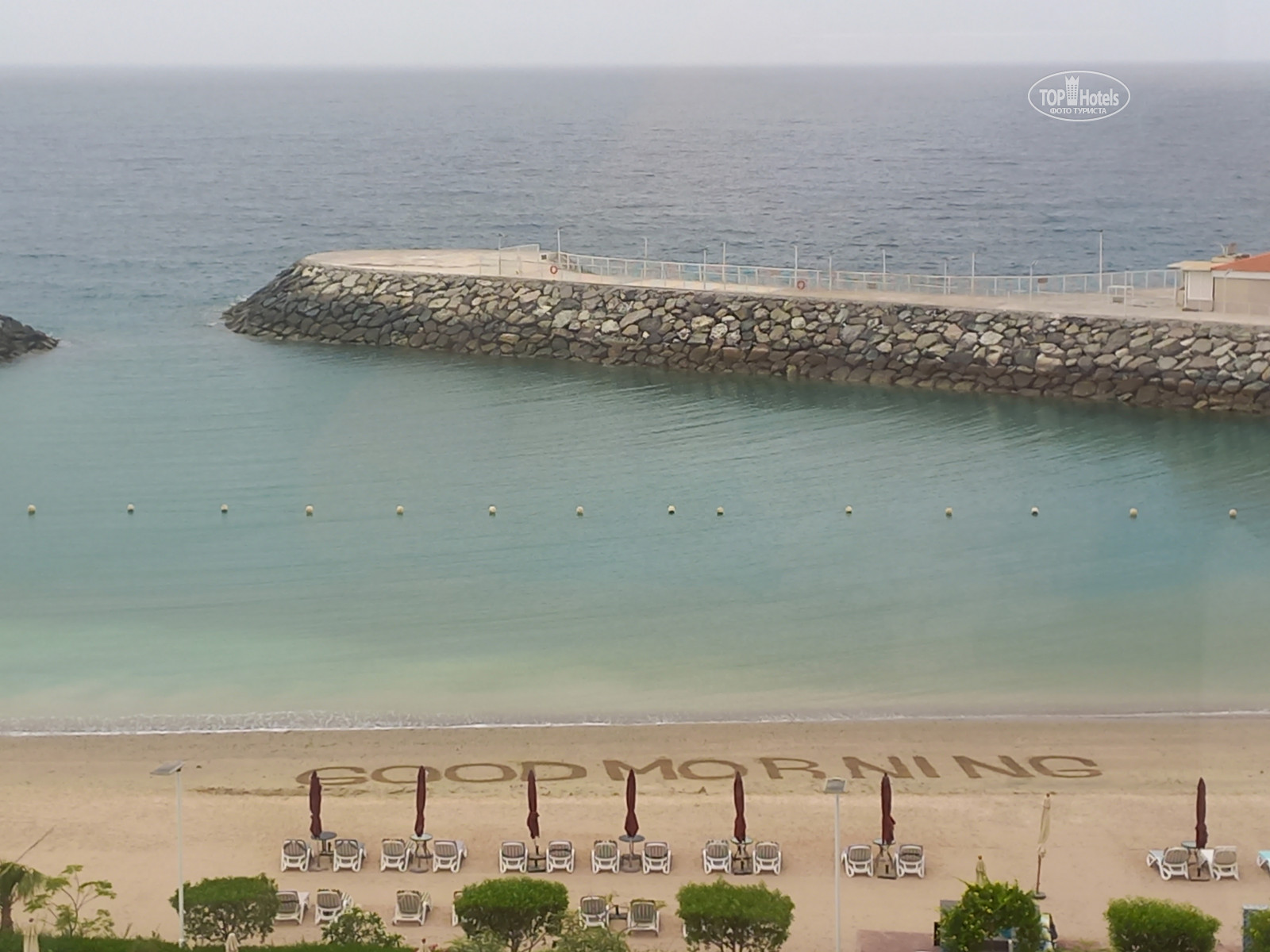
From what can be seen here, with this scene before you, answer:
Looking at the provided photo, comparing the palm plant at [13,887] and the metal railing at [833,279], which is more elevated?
the metal railing at [833,279]

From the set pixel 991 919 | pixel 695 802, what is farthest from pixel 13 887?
pixel 991 919

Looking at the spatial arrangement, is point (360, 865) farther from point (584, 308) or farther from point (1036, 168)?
point (1036, 168)

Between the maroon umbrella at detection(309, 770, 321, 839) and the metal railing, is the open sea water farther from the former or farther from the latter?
the maroon umbrella at detection(309, 770, 321, 839)

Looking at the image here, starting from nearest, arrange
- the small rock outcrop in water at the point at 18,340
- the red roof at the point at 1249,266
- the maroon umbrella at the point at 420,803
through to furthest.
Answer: the maroon umbrella at the point at 420,803
the red roof at the point at 1249,266
the small rock outcrop in water at the point at 18,340

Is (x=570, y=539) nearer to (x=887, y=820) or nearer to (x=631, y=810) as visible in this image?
(x=631, y=810)

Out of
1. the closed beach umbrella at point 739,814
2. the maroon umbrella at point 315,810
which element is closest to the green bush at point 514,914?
the closed beach umbrella at point 739,814

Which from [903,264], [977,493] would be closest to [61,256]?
[903,264]

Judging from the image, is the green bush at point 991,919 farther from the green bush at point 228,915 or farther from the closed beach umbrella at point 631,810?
the green bush at point 228,915
